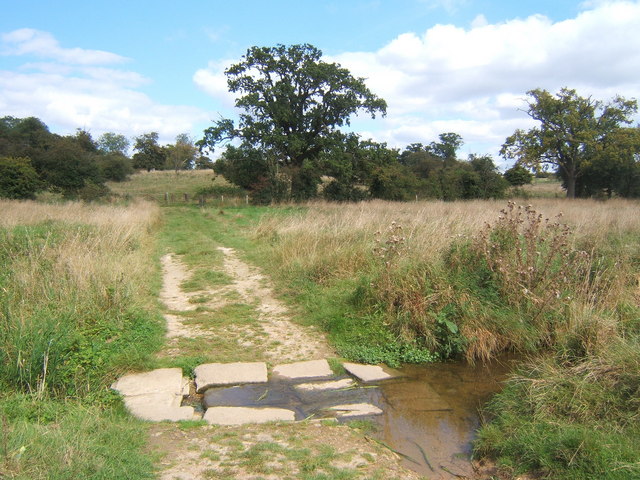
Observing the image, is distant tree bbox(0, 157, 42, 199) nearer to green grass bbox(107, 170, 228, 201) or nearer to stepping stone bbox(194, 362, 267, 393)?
green grass bbox(107, 170, 228, 201)

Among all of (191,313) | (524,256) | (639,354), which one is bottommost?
(191,313)

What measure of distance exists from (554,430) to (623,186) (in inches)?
1253

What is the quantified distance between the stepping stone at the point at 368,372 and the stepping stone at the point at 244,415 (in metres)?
1.02

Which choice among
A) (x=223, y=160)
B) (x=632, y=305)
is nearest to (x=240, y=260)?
(x=632, y=305)

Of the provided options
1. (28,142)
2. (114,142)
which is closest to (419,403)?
(28,142)

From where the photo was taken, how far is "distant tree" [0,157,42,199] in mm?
21391

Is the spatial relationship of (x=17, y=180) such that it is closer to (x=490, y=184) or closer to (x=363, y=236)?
(x=363, y=236)

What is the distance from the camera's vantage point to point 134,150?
59.8 metres

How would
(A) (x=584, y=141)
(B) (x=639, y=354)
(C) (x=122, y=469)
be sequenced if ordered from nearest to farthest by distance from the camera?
(C) (x=122, y=469) → (B) (x=639, y=354) → (A) (x=584, y=141)

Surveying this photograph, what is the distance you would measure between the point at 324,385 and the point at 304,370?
0.37 metres

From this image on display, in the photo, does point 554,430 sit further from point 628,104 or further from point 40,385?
point 628,104

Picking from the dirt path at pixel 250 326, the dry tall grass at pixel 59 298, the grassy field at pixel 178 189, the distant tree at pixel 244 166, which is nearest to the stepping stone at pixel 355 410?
the dirt path at pixel 250 326

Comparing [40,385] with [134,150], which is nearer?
[40,385]

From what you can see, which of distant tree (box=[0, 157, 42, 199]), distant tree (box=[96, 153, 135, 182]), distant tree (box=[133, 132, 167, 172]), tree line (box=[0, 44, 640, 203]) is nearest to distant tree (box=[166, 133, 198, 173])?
distant tree (box=[133, 132, 167, 172])
